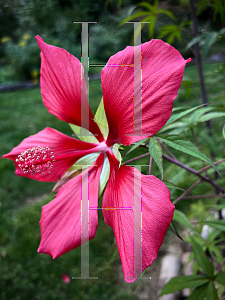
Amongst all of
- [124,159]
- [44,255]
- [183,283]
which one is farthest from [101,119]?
[44,255]

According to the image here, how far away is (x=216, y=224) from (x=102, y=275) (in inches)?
35.2

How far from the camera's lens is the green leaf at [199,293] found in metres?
0.60

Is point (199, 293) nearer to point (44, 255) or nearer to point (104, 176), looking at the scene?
point (104, 176)

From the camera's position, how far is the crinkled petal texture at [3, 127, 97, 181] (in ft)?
1.69

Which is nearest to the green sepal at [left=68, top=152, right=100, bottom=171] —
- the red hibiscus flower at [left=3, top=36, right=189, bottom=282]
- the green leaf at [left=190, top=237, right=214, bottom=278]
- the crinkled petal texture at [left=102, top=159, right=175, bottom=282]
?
the red hibiscus flower at [left=3, top=36, right=189, bottom=282]

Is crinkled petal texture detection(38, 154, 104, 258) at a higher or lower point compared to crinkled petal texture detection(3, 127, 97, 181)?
lower

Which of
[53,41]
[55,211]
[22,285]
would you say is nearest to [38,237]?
[22,285]

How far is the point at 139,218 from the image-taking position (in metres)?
0.35

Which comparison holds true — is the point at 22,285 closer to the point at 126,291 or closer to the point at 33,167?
the point at 126,291

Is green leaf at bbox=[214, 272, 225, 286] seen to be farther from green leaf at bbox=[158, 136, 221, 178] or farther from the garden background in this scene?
green leaf at bbox=[158, 136, 221, 178]

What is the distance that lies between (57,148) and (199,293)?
1.55 ft

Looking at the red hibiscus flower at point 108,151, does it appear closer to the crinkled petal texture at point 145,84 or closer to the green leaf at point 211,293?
the crinkled petal texture at point 145,84

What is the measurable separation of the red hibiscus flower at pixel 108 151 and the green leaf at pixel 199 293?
33 cm

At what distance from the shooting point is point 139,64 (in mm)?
359
